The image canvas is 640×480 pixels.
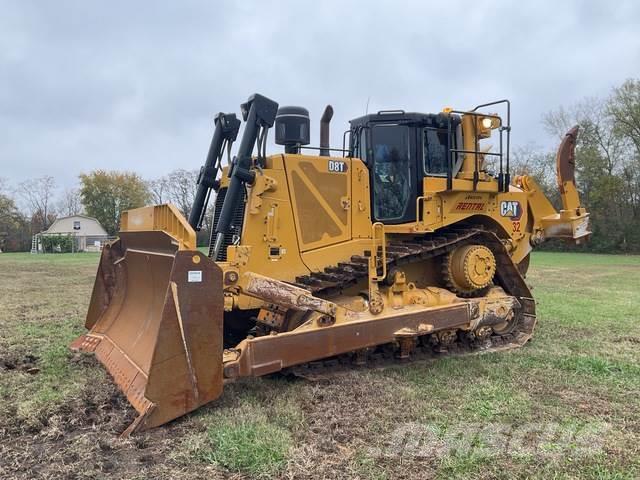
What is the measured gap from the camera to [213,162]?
244 inches

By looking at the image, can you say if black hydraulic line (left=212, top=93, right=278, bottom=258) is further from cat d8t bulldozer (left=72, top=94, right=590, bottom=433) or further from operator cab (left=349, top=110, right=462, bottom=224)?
operator cab (left=349, top=110, right=462, bottom=224)

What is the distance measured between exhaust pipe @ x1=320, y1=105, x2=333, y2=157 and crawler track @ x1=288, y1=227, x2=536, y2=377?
1.39 m

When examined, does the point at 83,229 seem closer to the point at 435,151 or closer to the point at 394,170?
the point at 394,170

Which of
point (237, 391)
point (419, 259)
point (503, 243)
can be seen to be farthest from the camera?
point (503, 243)

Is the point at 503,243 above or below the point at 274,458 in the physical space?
above

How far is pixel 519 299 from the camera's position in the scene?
7.05 metres

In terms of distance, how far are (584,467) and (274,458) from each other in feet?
6.67

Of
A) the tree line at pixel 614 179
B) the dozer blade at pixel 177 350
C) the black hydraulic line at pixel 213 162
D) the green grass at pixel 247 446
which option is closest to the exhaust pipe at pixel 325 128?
the black hydraulic line at pixel 213 162

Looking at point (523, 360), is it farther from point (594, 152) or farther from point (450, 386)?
point (594, 152)

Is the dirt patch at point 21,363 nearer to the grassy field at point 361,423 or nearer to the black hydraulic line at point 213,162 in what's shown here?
the grassy field at point 361,423

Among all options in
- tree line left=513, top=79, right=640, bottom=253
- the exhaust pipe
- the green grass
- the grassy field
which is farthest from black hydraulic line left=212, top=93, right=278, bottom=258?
tree line left=513, top=79, right=640, bottom=253

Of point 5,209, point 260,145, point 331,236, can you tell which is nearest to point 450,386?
point 331,236

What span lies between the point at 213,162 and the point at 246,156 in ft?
3.99

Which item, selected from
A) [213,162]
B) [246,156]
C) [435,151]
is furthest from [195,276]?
[435,151]
